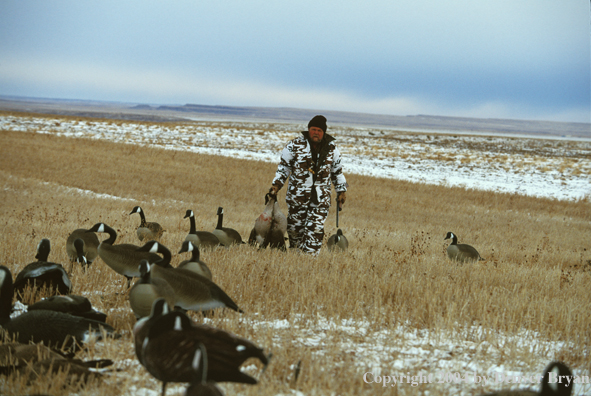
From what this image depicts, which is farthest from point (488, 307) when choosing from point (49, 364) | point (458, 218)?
point (458, 218)

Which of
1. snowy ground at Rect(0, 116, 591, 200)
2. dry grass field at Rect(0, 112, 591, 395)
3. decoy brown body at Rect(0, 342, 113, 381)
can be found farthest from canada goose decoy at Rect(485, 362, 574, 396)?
snowy ground at Rect(0, 116, 591, 200)

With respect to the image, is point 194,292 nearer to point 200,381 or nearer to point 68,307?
point 68,307

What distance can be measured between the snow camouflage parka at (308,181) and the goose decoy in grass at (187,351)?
526 cm

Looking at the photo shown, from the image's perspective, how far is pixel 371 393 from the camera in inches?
124

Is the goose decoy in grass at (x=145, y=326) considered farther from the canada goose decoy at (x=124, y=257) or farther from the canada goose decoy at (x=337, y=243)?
the canada goose decoy at (x=337, y=243)

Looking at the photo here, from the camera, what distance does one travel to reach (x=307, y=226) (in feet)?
26.7

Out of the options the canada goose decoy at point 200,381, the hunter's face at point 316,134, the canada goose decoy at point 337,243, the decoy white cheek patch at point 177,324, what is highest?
the hunter's face at point 316,134

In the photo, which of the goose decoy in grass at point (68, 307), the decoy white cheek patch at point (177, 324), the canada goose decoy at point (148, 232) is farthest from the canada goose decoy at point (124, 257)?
the canada goose decoy at point (148, 232)

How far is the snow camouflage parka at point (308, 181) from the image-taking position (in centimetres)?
795

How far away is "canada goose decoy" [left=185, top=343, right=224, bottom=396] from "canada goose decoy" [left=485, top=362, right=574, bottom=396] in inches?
65.4

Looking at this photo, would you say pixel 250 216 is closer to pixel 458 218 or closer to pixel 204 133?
pixel 458 218

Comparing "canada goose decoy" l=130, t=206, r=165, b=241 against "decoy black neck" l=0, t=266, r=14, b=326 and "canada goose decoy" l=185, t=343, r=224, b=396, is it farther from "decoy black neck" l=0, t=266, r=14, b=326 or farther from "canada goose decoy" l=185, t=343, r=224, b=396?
"canada goose decoy" l=185, t=343, r=224, b=396

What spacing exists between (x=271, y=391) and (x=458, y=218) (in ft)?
52.2

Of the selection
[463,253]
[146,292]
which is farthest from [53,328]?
[463,253]
